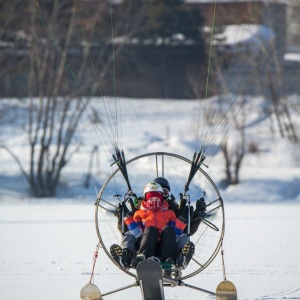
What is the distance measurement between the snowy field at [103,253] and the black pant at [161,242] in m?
0.53

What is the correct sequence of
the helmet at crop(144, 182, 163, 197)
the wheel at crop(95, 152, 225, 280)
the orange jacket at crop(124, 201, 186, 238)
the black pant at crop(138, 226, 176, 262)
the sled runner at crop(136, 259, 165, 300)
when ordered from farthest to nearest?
1. the wheel at crop(95, 152, 225, 280)
2. the helmet at crop(144, 182, 163, 197)
3. the orange jacket at crop(124, 201, 186, 238)
4. the black pant at crop(138, 226, 176, 262)
5. the sled runner at crop(136, 259, 165, 300)

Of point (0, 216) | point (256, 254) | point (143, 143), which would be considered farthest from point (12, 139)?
point (256, 254)

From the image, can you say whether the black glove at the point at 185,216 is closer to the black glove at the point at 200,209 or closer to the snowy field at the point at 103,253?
the black glove at the point at 200,209

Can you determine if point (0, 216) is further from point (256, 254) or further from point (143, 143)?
point (143, 143)

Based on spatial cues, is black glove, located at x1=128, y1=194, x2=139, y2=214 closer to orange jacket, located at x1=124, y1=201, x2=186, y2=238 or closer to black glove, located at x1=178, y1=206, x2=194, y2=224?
orange jacket, located at x1=124, y1=201, x2=186, y2=238

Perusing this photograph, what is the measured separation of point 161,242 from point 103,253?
123 inches

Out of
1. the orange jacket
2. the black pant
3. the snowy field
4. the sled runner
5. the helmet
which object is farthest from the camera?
the snowy field

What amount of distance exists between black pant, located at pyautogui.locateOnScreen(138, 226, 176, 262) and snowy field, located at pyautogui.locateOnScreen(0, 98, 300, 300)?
526 millimetres

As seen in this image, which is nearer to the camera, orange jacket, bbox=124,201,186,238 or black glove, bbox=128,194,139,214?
orange jacket, bbox=124,201,186,238

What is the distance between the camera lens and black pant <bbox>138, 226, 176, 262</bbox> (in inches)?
260

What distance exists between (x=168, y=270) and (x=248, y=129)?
78.5 ft

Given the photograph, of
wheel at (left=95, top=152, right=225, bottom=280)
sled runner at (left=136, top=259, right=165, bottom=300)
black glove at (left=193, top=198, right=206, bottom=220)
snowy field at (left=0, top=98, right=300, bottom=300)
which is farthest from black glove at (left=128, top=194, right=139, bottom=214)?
sled runner at (left=136, top=259, right=165, bottom=300)

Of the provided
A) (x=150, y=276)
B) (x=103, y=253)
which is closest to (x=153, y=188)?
(x=150, y=276)

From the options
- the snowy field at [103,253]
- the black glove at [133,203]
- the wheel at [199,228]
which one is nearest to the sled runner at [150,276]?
the wheel at [199,228]
